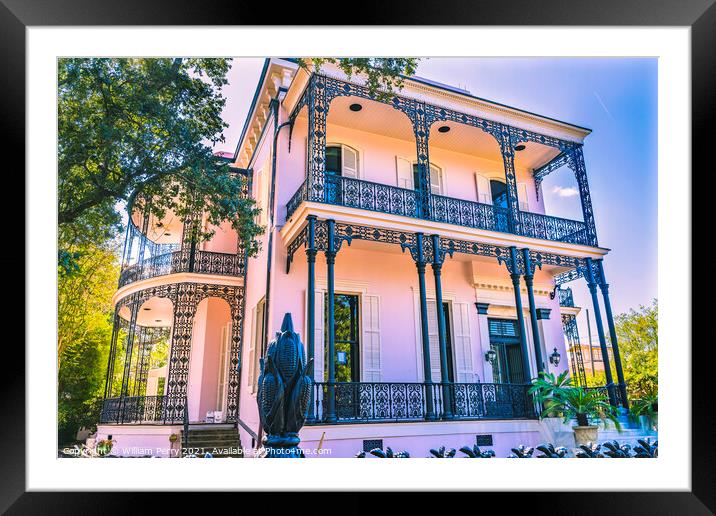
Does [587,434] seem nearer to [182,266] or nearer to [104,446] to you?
[104,446]

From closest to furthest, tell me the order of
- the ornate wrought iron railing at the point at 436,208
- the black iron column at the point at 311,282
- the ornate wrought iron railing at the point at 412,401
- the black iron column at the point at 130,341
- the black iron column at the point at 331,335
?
the black iron column at the point at 331,335, the ornate wrought iron railing at the point at 412,401, the black iron column at the point at 311,282, the ornate wrought iron railing at the point at 436,208, the black iron column at the point at 130,341

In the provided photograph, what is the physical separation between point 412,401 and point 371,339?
4.68ft

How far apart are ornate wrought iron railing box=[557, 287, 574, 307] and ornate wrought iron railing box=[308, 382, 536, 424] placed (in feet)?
11.6

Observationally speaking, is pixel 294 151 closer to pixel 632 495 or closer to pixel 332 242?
pixel 332 242

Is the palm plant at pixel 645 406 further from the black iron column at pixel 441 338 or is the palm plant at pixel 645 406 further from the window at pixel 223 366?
the window at pixel 223 366

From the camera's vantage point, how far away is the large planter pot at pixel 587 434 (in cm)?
768

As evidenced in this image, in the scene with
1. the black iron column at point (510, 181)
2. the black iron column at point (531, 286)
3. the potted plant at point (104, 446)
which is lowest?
the potted plant at point (104, 446)

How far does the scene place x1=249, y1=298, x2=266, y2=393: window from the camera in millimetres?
8828

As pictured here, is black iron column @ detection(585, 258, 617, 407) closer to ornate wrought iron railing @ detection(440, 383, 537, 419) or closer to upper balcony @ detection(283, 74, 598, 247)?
upper balcony @ detection(283, 74, 598, 247)

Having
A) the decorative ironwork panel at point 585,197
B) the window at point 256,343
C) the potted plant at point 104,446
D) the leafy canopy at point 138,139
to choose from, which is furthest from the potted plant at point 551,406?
the potted plant at point 104,446

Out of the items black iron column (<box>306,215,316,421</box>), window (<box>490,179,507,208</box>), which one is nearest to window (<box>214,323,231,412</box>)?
black iron column (<box>306,215,316,421</box>)
